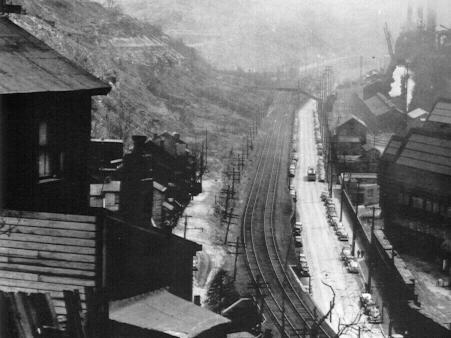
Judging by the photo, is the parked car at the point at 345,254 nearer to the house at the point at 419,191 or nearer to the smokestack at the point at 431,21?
the house at the point at 419,191

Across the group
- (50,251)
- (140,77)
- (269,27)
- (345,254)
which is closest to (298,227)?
(345,254)

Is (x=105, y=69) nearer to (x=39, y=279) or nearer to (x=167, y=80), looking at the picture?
(x=167, y=80)

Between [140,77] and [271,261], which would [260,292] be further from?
[140,77]

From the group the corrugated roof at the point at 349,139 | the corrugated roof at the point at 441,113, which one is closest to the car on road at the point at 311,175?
the corrugated roof at the point at 349,139

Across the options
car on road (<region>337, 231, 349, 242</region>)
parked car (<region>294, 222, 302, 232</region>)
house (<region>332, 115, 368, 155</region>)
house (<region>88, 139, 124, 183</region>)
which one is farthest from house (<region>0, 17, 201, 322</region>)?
house (<region>332, 115, 368, 155</region>)

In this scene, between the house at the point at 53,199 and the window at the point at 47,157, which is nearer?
the house at the point at 53,199

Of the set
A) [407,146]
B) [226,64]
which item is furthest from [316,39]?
[407,146]
